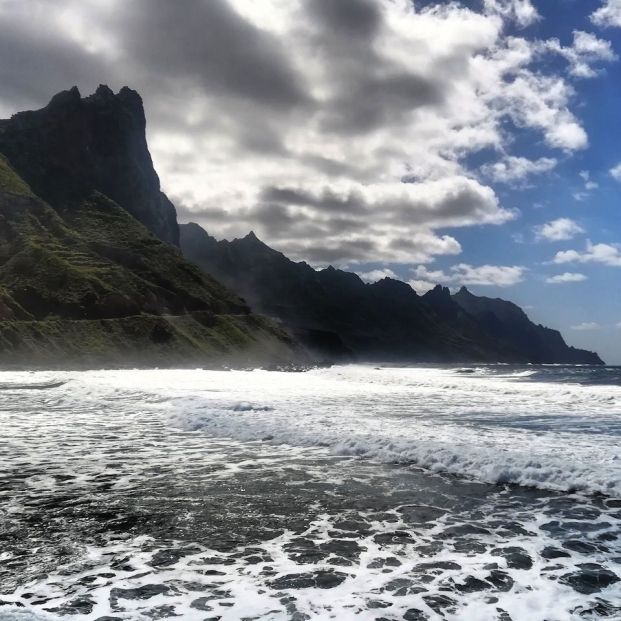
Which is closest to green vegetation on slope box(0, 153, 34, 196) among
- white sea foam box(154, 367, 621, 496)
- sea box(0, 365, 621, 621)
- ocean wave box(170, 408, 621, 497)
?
white sea foam box(154, 367, 621, 496)

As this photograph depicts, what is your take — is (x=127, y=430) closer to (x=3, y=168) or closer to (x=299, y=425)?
(x=299, y=425)

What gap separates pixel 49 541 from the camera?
10359mm

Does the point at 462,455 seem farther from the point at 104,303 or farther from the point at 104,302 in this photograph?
the point at 104,302

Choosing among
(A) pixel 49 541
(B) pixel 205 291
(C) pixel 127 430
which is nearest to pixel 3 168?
(B) pixel 205 291

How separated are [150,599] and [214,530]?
310 cm

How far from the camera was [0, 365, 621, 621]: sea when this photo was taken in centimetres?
825

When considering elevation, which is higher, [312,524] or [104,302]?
[104,302]

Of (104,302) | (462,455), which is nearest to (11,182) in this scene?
(104,302)

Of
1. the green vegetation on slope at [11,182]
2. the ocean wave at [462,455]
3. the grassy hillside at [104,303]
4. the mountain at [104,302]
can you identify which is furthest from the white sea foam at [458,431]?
the green vegetation on slope at [11,182]

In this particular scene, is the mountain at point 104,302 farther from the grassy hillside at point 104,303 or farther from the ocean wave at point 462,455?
the ocean wave at point 462,455

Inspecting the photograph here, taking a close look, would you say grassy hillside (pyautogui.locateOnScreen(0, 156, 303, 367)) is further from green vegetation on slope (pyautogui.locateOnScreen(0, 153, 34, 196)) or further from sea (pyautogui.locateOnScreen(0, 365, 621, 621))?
sea (pyautogui.locateOnScreen(0, 365, 621, 621))

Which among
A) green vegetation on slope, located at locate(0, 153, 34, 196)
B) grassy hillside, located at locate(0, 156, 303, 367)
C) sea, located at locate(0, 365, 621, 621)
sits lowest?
sea, located at locate(0, 365, 621, 621)

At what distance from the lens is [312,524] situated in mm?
11844

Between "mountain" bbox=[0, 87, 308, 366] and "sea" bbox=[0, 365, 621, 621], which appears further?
"mountain" bbox=[0, 87, 308, 366]
